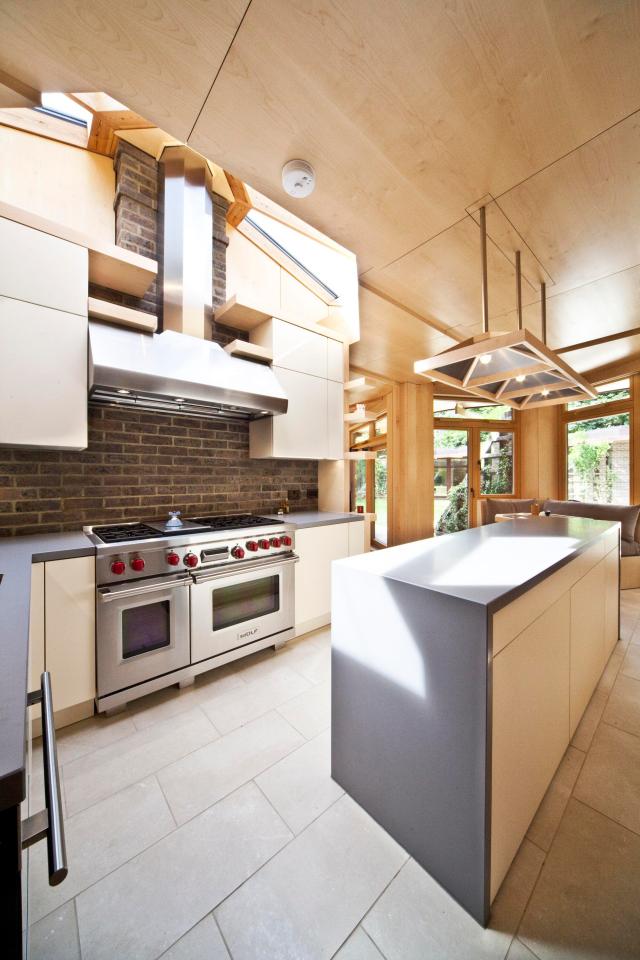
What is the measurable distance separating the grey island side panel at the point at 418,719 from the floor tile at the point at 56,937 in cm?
89

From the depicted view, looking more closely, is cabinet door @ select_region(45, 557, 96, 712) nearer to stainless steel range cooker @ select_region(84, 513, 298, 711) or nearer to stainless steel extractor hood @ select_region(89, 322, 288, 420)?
stainless steel range cooker @ select_region(84, 513, 298, 711)

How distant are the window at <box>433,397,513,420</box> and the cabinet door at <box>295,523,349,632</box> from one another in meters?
4.11

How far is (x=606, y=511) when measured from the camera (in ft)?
15.4

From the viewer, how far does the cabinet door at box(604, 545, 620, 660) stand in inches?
89.0

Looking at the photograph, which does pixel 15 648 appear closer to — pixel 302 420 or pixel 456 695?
pixel 456 695

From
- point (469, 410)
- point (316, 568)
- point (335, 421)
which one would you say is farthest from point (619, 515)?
point (316, 568)

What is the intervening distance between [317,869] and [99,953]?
608 millimetres

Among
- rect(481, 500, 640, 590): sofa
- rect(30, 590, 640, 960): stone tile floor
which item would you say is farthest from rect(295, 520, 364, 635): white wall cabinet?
rect(481, 500, 640, 590): sofa

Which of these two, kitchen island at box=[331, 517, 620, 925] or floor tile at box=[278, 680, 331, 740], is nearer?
A: kitchen island at box=[331, 517, 620, 925]

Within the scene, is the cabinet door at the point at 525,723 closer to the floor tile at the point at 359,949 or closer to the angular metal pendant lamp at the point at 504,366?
the floor tile at the point at 359,949

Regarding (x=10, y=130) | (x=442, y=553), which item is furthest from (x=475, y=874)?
(x=10, y=130)

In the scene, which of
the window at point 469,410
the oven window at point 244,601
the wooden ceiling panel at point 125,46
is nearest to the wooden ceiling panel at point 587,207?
the wooden ceiling panel at point 125,46

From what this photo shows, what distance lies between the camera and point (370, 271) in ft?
9.22

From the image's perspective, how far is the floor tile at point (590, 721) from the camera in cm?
174
